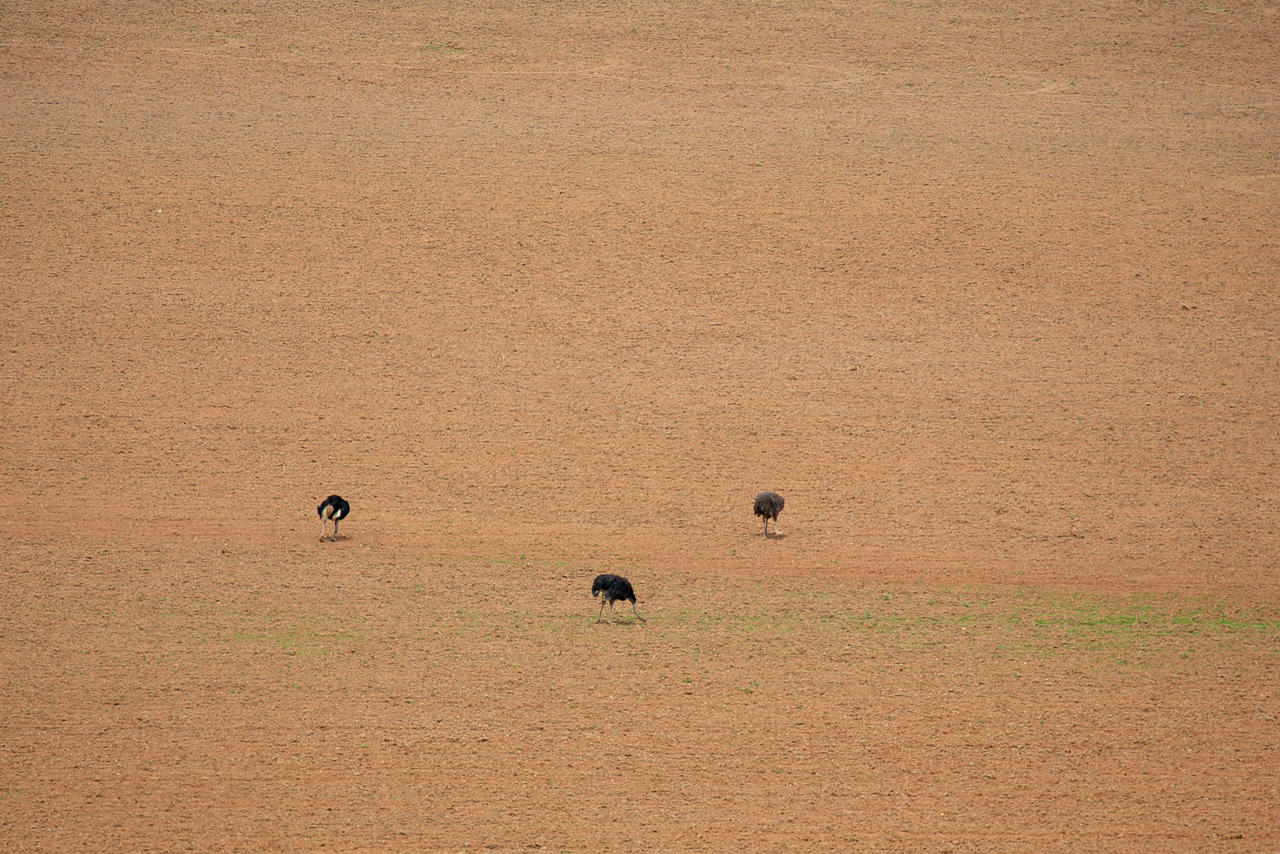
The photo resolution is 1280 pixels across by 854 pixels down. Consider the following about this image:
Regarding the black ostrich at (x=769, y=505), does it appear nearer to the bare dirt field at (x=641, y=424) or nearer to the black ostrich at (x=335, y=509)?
the bare dirt field at (x=641, y=424)

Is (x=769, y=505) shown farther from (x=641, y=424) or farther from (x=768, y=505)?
(x=641, y=424)

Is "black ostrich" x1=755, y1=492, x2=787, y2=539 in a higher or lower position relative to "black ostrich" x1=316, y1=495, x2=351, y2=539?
higher

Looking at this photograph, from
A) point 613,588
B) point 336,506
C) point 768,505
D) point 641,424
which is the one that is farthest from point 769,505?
point 336,506

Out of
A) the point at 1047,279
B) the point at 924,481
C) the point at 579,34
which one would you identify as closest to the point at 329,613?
the point at 924,481

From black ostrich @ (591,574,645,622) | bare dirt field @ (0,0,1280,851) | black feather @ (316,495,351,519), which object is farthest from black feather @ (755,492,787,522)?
black feather @ (316,495,351,519)

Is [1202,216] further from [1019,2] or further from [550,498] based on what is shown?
[550,498]

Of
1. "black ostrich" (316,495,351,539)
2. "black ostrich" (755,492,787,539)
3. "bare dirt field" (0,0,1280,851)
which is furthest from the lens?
"black ostrich" (755,492,787,539)

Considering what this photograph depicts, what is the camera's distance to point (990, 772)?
40.0ft

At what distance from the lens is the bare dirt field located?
12.2 metres

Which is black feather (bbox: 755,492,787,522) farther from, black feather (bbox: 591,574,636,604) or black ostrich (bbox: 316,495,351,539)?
black ostrich (bbox: 316,495,351,539)

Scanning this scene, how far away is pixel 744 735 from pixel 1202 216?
26.4 metres

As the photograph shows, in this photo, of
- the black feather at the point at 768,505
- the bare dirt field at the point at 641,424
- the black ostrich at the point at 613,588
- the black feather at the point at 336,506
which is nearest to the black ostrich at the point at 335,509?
the black feather at the point at 336,506

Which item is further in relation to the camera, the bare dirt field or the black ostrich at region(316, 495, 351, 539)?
the black ostrich at region(316, 495, 351, 539)

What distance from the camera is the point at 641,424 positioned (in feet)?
80.6
